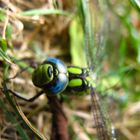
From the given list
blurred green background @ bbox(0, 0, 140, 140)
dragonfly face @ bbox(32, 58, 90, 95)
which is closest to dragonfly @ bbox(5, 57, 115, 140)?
dragonfly face @ bbox(32, 58, 90, 95)

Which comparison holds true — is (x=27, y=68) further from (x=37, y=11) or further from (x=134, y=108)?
(x=134, y=108)

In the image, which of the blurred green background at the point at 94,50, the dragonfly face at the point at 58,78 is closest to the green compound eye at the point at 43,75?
the dragonfly face at the point at 58,78

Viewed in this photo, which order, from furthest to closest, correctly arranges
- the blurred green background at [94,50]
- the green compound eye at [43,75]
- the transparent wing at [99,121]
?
the blurred green background at [94,50], the transparent wing at [99,121], the green compound eye at [43,75]

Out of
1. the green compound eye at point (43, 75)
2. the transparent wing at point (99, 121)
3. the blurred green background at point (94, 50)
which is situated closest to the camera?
the green compound eye at point (43, 75)

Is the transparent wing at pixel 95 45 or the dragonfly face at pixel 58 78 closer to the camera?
the dragonfly face at pixel 58 78

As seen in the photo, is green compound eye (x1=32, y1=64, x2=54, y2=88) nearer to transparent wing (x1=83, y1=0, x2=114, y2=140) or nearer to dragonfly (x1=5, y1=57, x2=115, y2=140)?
dragonfly (x1=5, y1=57, x2=115, y2=140)

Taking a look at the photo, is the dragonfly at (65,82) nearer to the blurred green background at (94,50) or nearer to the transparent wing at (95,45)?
the transparent wing at (95,45)

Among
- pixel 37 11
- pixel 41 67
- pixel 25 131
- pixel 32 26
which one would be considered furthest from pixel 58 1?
pixel 25 131

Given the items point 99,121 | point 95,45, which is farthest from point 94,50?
point 99,121

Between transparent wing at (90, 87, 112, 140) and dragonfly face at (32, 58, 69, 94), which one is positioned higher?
dragonfly face at (32, 58, 69, 94)
